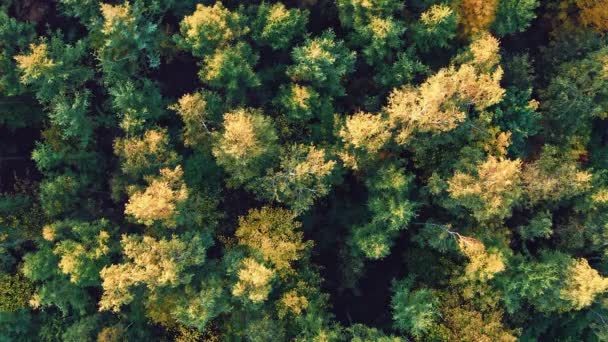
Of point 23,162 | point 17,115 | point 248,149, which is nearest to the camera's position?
point 248,149

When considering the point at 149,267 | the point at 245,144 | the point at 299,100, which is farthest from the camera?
the point at 299,100

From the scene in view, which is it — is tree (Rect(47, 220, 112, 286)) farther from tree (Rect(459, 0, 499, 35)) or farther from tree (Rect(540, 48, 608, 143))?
tree (Rect(540, 48, 608, 143))

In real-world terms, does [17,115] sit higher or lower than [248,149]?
higher

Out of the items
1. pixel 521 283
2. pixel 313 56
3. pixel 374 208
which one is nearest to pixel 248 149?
pixel 313 56

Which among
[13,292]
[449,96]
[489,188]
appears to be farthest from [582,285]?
[13,292]

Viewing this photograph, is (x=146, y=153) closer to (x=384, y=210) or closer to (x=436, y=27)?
(x=384, y=210)

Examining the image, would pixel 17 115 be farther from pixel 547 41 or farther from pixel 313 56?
pixel 547 41
